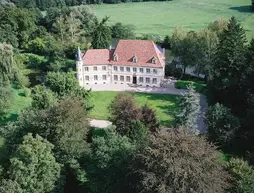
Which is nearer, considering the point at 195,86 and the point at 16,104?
the point at 16,104

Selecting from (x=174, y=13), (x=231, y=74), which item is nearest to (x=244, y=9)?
(x=174, y=13)

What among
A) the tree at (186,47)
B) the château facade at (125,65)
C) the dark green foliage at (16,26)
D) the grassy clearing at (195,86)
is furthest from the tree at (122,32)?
the grassy clearing at (195,86)

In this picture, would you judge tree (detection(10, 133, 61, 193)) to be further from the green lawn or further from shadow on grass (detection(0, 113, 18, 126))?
the green lawn

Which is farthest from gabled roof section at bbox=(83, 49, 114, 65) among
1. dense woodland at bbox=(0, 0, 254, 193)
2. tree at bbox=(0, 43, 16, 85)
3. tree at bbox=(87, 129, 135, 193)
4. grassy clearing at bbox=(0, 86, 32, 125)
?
tree at bbox=(87, 129, 135, 193)

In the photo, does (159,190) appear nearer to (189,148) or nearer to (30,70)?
(189,148)

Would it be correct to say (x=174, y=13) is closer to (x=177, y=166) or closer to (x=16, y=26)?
(x=16, y=26)

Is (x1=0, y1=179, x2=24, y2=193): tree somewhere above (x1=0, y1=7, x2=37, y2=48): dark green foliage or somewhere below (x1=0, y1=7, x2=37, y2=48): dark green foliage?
below

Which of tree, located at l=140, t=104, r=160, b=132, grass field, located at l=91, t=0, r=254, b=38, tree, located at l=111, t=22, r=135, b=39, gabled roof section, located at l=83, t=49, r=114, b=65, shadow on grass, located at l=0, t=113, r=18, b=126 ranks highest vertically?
grass field, located at l=91, t=0, r=254, b=38
